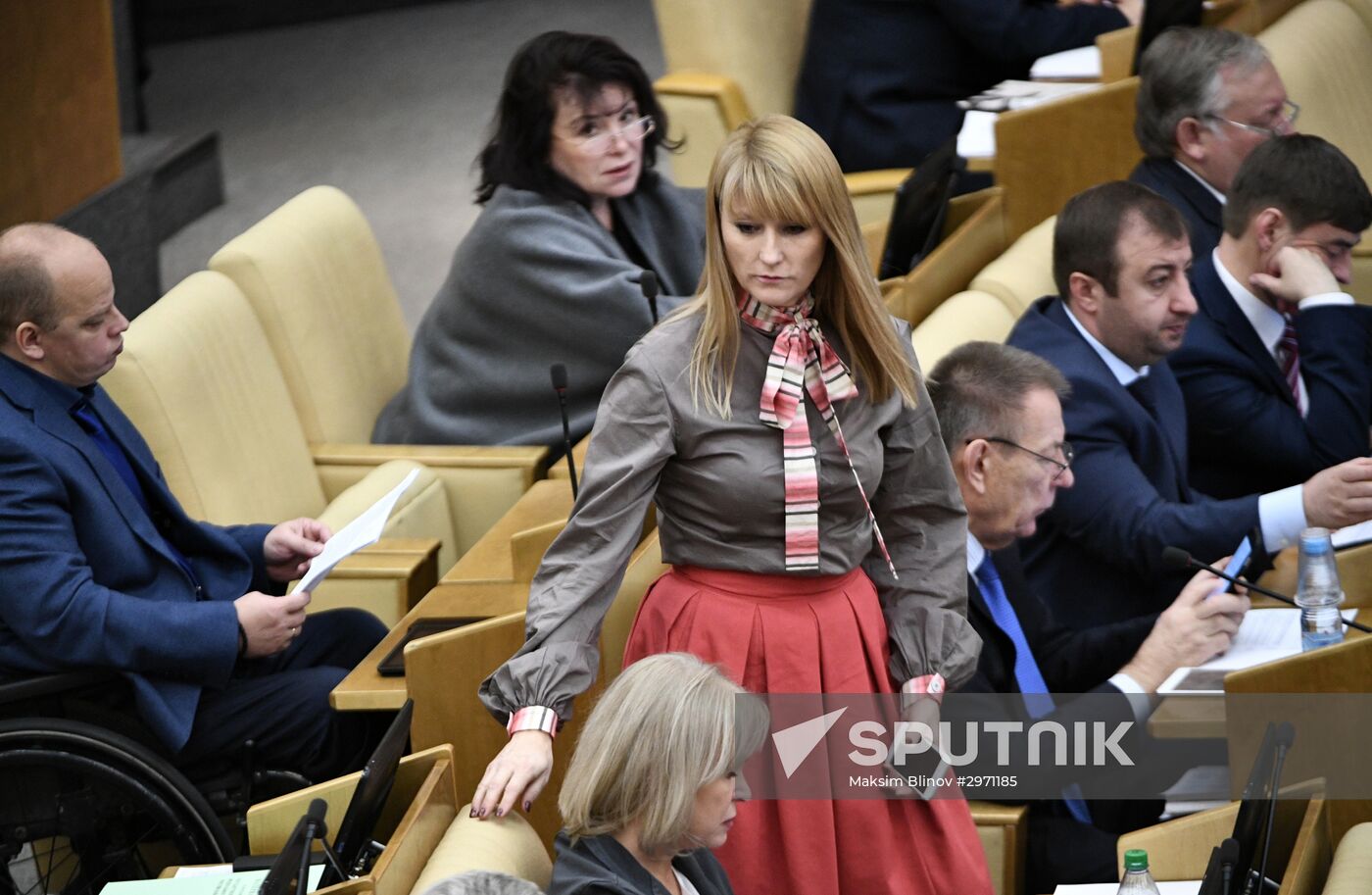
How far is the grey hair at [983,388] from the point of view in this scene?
8.73ft

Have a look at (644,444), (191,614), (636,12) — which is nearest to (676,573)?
(644,444)

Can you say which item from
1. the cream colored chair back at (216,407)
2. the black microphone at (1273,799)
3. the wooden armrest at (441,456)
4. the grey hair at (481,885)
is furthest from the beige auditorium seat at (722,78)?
the grey hair at (481,885)

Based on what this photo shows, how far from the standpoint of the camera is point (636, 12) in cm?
903

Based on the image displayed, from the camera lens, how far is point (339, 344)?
4.00m

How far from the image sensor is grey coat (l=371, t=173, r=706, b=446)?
145 inches

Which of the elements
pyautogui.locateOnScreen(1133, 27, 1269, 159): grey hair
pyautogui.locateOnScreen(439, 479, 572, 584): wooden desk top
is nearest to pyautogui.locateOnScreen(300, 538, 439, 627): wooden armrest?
pyautogui.locateOnScreen(439, 479, 572, 584): wooden desk top

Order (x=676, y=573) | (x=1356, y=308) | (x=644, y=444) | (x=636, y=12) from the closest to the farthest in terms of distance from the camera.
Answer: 1. (x=644, y=444)
2. (x=676, y=573)
3. (x=1356, y=308)
4. (x=636, y=12)

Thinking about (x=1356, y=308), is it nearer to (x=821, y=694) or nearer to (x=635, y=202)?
(x=635, y=202)

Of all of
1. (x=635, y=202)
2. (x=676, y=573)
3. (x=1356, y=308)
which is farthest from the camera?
(x=635, y=202)

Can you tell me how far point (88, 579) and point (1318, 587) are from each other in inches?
72.3

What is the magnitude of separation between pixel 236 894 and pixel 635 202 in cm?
195

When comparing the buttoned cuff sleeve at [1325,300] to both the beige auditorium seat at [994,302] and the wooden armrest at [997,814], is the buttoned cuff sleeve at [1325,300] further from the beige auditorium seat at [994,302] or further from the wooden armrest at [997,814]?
the wooden armrest at [997,814]

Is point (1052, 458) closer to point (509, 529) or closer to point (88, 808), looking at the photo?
point (509, 529)

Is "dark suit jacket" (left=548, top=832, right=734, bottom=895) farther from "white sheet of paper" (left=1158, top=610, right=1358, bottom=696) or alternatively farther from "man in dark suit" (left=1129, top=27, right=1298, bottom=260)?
"man in dark suit" (left=1129, top=27, right=1298, bottom=260)
